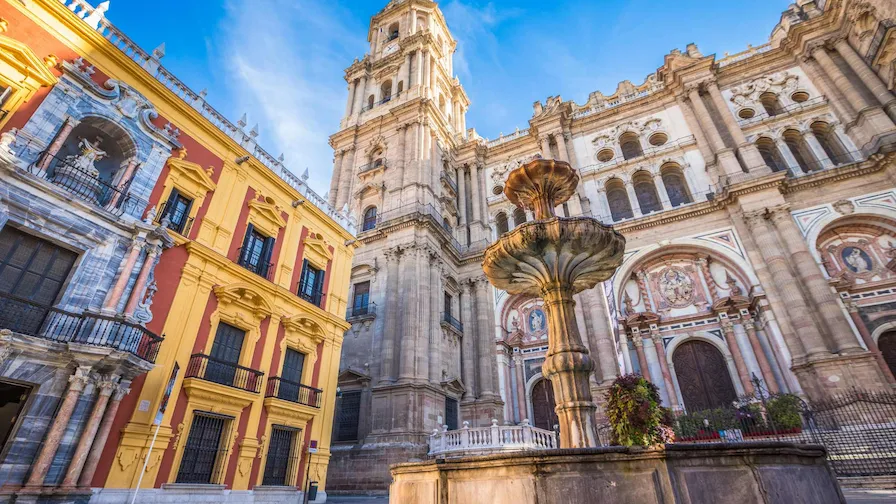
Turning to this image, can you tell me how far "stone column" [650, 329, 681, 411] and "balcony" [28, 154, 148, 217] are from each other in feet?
59.1

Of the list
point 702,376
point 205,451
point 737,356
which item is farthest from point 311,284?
point 737,356

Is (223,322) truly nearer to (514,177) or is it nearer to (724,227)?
(514,177)

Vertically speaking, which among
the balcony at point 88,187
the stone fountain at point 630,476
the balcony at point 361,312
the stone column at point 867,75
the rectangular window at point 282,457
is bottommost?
the stone fountain at point 630,476

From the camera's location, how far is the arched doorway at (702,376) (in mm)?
16266

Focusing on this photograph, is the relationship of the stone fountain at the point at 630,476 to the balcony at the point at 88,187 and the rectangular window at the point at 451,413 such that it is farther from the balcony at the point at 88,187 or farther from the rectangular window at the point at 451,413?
the rectangular window at the point at 451,413

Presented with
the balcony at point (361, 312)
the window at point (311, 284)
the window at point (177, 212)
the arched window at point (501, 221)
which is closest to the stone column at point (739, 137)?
the arched window at point (501, 221)

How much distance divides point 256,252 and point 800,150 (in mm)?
23073

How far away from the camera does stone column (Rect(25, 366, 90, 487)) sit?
6.61 m

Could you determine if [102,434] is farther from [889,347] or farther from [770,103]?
[770,103]

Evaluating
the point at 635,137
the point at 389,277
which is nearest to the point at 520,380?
the point at 389,277

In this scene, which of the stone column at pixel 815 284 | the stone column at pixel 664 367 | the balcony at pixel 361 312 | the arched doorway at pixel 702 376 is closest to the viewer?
the stone column at pixel 815 284

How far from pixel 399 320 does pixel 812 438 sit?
13711 mm

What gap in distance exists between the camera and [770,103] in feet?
69.7

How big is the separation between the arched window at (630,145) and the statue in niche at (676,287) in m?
7.18
